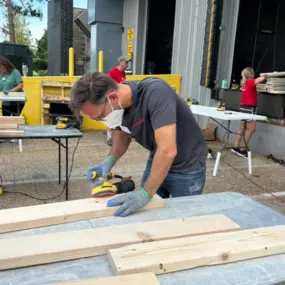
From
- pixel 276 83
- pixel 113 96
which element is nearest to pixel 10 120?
pixel 113 96

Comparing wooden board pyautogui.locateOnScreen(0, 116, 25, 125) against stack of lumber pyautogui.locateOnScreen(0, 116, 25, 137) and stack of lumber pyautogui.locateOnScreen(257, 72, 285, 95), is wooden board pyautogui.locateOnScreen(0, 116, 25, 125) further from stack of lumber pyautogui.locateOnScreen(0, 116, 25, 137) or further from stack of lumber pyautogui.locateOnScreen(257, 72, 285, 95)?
stack of lumber pyautogui.locateOnScreen(257, 72, 285, 95)

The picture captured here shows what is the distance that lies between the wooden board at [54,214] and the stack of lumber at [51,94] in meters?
6.55

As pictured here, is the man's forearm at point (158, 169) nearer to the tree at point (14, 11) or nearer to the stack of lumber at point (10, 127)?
the stack of lumber at point (10, 127)

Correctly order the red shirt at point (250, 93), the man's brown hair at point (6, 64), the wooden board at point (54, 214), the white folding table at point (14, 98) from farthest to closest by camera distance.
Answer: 1. the man's brown hair at point (6, 64)
2. the red shirt at point (250, 93)
3. the white folding table at point (14, 98)
4. the wooden board at point (54, 214)

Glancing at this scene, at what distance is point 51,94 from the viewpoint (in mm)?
7941

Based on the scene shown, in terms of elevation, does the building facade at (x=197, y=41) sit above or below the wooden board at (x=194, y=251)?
above

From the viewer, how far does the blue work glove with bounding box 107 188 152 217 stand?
1603 millimetres

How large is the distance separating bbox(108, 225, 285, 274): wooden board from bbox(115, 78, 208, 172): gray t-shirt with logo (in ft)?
2.12

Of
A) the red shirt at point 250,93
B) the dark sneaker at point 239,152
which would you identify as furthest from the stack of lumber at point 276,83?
the dark sneaker at point 239,152

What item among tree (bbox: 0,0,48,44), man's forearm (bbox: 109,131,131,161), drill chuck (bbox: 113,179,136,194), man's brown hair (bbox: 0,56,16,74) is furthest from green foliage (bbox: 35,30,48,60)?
drill chuck (bbox: 113,179,136,194)

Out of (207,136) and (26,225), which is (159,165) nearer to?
(26,225)

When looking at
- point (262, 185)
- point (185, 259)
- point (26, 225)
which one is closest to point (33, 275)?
point (26, 225)

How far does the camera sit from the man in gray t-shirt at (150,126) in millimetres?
1653

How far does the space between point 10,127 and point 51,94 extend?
4441 mm
